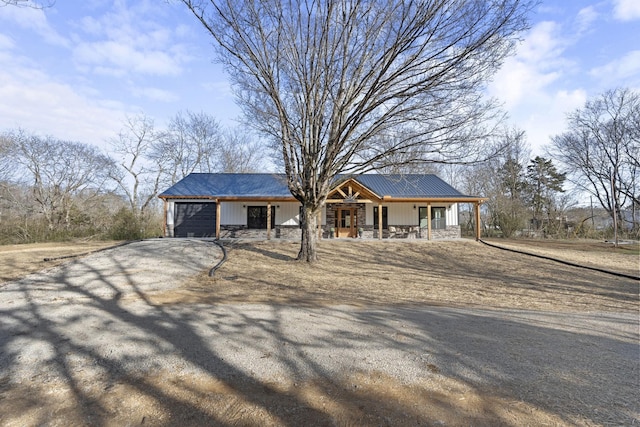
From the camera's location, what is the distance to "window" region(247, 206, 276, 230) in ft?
64.7

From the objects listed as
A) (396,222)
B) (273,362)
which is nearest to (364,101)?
(273,362)

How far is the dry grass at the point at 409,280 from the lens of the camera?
6727mm

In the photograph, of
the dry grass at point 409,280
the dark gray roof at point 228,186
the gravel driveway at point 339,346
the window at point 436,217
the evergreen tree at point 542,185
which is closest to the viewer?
the gravel driveway at point 339,346

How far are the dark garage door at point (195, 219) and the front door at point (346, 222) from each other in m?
7.96

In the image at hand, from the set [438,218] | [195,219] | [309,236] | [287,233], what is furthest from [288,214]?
[438,218]

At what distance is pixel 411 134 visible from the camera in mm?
10008

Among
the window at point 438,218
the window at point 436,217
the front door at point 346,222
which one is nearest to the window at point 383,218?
the front door at point 346,222

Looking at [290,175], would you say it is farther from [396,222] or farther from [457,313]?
[396,222]

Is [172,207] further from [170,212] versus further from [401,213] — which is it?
[401,213]

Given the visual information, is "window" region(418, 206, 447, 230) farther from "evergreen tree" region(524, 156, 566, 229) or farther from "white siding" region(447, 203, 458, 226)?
"evergreen tree" region(524, 156, 566, 229)

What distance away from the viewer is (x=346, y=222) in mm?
20312

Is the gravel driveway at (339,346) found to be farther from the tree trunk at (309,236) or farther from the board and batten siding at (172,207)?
the board and batten siding at (172,207)

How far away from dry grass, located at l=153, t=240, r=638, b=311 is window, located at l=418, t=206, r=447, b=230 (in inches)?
184

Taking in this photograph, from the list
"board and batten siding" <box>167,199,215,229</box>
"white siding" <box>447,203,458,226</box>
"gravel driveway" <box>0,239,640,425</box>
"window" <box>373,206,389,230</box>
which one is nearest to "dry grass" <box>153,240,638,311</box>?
"gravel driveway" <box>0,239,640,425</box>
